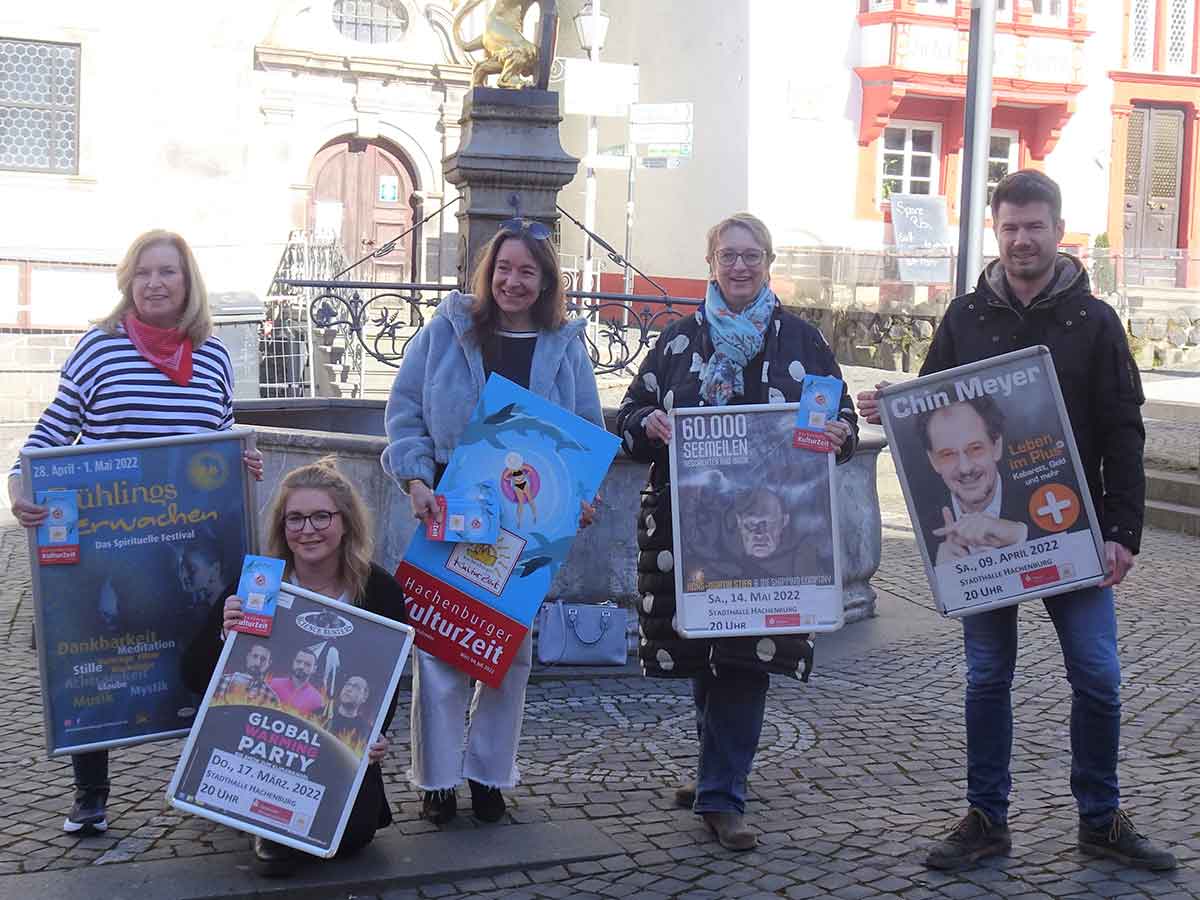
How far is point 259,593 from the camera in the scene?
153 inches

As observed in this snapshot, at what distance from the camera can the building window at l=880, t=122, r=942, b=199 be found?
89.2 feet

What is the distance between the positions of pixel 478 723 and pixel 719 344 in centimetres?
141

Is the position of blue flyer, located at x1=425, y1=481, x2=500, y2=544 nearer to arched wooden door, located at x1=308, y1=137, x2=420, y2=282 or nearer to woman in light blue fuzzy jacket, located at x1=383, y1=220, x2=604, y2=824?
woman in light blue fuzzy jacket, located at x1=383, y1=220, x2=604, y2=824

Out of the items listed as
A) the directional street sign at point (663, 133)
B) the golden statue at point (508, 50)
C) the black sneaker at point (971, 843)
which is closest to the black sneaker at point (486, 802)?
the black sneaker at point (971, 843)

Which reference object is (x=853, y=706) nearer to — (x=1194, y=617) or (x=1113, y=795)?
(x=1113, y=795)

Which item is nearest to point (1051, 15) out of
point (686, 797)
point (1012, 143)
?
point (1012, 143)

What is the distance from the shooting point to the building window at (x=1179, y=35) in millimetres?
28594

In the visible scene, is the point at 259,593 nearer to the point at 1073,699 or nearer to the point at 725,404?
the point at 725,404

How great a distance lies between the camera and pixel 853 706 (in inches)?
236

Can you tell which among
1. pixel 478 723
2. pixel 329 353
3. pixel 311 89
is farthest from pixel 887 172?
pixel 478 723

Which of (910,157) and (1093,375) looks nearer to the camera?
(1093,375)

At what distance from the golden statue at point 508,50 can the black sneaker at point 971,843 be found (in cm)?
531

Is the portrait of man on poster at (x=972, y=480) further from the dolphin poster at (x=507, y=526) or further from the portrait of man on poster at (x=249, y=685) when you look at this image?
the portrait of man on poster at (x=249, y=685)

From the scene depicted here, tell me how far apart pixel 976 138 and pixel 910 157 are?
64.1 feet
